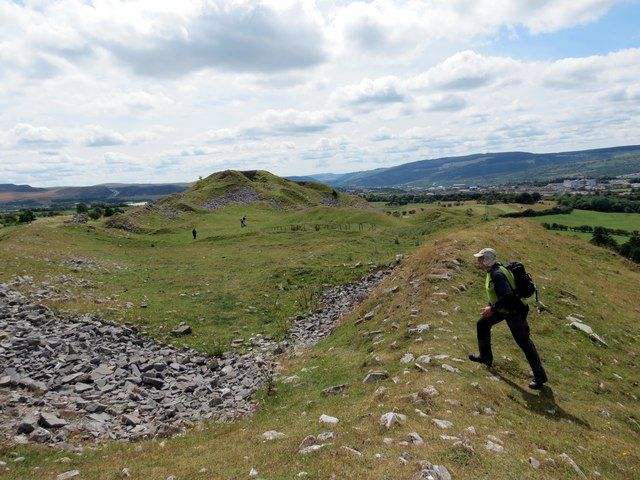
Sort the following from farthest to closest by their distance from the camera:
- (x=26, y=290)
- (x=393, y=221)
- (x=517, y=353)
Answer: (x=393, y=221) < (x=26, y=290) < (x=517, y=353)

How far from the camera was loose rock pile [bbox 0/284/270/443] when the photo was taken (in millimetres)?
12445

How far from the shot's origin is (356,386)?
508 inches

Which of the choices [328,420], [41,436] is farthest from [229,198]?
[328,420]

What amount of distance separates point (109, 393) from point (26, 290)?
14700 mm

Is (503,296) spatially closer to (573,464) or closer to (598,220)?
(573,464)

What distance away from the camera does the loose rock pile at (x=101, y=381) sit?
40.8 feet

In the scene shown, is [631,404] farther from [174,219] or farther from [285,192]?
[285,192]

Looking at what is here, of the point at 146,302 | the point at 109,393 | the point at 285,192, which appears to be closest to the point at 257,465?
the point at 109,393

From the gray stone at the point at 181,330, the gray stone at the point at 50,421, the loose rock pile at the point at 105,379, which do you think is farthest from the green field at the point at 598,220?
the gray stone at the point at 50,421

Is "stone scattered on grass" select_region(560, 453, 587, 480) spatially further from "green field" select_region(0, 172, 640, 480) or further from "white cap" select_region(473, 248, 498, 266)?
"white cap" select_region(473, 248, 498, 266)

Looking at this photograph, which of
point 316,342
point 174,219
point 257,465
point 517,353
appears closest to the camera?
point 257,465

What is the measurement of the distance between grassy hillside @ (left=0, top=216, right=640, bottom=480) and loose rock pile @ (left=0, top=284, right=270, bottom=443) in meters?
1.20

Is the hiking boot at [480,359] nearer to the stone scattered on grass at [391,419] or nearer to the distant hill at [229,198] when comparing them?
the stone scattered on grass at [391,419]

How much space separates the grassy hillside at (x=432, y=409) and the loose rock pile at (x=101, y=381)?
3.94 ft
